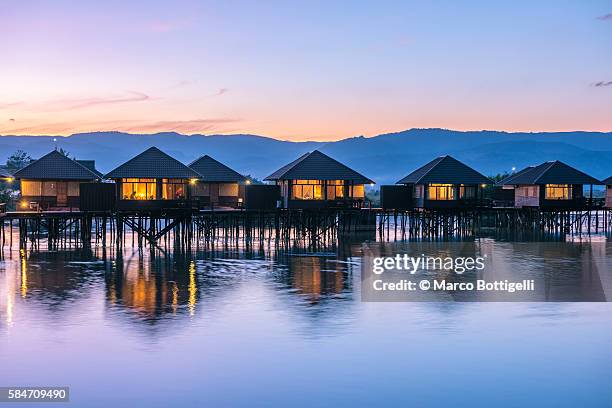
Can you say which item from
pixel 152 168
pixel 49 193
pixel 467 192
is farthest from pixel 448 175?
pixel 49 193

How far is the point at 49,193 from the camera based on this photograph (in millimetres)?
55812

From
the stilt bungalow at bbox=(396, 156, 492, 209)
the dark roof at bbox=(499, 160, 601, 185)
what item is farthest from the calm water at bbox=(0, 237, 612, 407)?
the dark roof at bbox=(499, 160, 601, 185)

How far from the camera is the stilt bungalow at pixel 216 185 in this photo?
65.8 meters

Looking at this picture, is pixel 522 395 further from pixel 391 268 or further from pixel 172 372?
pixel 391 268

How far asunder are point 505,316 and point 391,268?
44.5 ft

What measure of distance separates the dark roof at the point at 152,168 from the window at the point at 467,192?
2197cm

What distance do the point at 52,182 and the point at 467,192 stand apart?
30.2 metres

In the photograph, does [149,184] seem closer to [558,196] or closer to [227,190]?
[227,190]

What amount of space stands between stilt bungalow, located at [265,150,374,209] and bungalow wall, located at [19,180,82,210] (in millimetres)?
14366

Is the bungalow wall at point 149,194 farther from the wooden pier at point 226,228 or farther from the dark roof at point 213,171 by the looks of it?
the dark roof at point 213,171

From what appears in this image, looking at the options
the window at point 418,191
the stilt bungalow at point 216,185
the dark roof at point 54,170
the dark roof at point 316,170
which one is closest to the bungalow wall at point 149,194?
the dark roof at point 54,170

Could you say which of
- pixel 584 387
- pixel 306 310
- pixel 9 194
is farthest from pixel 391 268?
pixel 9 194

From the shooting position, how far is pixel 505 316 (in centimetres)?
2556

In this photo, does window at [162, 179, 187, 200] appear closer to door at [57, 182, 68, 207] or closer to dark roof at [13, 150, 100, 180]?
dark roof at [13, 150, 100, 180]
